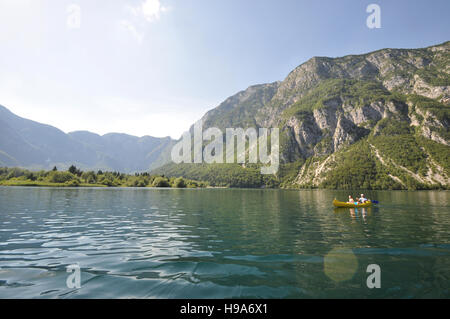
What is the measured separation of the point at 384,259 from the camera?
42.7ft

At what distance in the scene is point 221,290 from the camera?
8727mm
